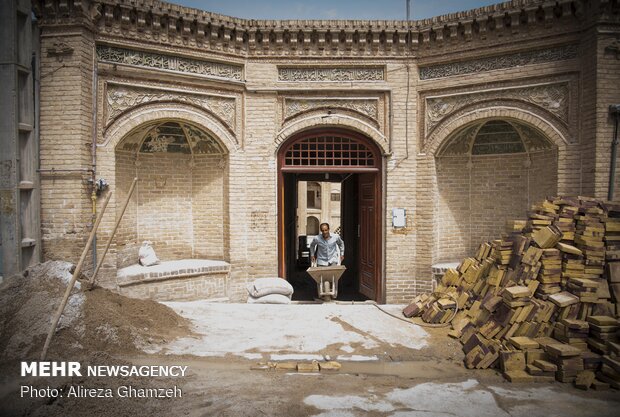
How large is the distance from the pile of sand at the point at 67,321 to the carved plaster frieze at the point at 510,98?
689 centimetres

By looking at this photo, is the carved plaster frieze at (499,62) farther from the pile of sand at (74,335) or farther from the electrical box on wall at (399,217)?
the pile of sand at (74,335)

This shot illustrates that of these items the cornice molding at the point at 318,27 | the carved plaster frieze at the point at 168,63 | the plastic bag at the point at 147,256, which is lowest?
the plastic bag at the point at 147,256

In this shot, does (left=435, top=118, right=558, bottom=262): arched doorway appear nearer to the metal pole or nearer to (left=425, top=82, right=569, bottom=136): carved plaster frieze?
(left=425, top=82, right=569, bottom=136): carved plaster frieze

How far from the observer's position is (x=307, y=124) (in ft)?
31.0

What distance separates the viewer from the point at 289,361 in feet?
16.7

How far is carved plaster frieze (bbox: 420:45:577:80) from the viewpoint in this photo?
823 centimetres

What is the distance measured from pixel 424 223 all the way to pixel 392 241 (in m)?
0.83

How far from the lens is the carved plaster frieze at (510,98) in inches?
324

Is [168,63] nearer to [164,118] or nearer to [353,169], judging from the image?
[164,118]

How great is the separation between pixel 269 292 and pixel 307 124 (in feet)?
12.9

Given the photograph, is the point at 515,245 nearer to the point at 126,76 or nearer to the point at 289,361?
the point at 289,361

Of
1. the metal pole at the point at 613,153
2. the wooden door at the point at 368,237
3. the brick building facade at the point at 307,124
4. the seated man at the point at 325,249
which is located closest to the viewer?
the metal pole at the point at 613,153

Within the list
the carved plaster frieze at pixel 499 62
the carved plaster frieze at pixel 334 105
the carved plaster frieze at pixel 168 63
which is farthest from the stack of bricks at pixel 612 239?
the carved plaster frieze at pixel 168 63

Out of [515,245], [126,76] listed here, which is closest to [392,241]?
[515,245]
